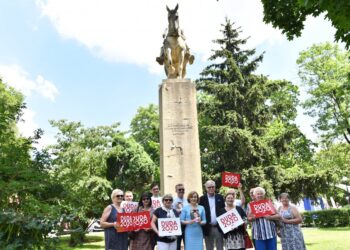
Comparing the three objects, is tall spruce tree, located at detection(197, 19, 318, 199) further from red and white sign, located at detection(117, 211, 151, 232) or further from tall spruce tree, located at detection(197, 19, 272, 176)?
red and white sign, located at detection(117, 211, 151, 232)

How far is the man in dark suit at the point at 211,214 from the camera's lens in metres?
6.38

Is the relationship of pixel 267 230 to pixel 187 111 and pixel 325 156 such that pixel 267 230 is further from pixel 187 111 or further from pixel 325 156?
pixel 325 156

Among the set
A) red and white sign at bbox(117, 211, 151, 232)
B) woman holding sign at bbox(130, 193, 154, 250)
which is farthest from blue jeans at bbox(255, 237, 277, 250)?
red and white sign at bbox(117, 211, 151, 232)

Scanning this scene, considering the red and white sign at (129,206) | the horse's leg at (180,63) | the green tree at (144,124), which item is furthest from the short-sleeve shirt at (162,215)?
the green tree at (144,124)

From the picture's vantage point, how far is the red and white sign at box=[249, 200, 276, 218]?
250 inches

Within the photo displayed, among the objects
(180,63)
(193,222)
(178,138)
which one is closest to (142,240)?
(193,222)

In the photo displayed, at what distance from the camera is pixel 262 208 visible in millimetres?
6375

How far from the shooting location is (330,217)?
25.6 meters

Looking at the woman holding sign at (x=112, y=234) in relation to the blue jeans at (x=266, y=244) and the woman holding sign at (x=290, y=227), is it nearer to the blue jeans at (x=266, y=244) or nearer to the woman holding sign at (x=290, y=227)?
the blue jeans at (x=266, y=244)

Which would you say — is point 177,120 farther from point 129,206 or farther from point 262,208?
point 262,208

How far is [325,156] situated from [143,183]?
55.4 ft

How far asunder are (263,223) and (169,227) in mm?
1669

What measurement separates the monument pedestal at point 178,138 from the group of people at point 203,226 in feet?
8.49

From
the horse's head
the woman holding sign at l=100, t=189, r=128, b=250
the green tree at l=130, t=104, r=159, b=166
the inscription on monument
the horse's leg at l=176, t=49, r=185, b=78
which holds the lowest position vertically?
the woman holding sign at l=100, t=189, r=128, b=250
